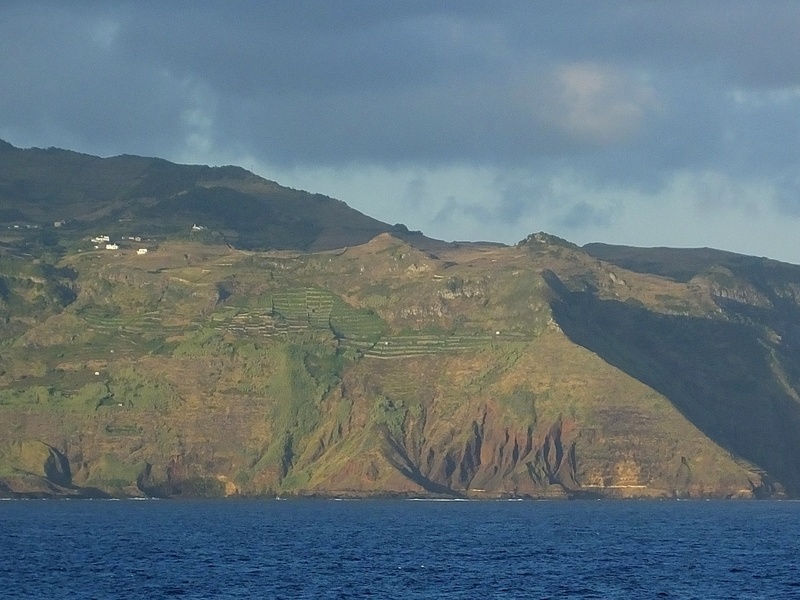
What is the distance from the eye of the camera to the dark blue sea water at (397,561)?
116250 millimetres

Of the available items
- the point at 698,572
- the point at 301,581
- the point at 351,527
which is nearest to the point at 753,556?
the point at 698,572

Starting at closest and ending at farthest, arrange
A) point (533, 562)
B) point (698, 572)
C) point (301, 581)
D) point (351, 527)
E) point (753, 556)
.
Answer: point (301, 581) → point (698, 572) → point (533, 562) → point (753, 556) → point (351, 527)

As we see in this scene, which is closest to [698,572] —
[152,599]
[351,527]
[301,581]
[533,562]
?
[533,562]

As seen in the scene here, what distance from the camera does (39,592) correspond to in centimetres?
11456

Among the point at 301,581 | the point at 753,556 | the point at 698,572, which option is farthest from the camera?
the point at 753,556

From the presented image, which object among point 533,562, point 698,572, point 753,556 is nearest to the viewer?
point 698,572

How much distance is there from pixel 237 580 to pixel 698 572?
34026 mm

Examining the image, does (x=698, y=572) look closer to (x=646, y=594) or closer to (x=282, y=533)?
(x=646, y=594)

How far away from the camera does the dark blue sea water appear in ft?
381

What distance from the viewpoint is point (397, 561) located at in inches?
5556

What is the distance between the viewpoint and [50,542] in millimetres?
165250

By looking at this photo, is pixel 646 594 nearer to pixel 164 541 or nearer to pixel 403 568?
pixel 403 568

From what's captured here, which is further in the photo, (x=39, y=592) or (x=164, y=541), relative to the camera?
(x=164, y=541)

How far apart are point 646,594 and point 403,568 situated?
2539 cm
